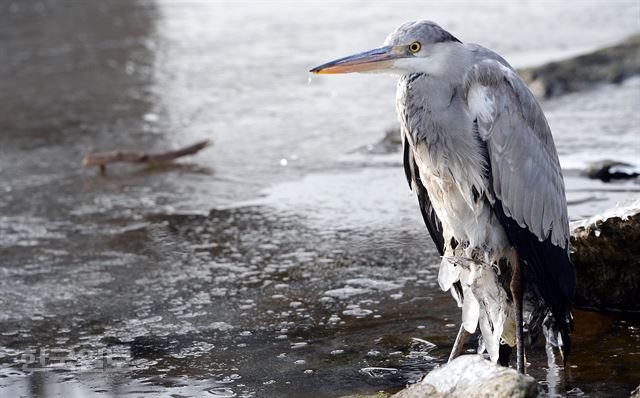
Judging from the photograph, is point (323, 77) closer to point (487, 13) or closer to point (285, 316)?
point (487, 13)

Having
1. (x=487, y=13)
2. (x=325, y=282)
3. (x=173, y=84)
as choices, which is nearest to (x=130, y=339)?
(x=325, y=282)

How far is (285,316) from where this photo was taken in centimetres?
558

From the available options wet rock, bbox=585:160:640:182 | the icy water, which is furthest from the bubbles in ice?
wet rock, bbox=585:160:640:182

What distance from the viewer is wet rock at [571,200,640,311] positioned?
510cm

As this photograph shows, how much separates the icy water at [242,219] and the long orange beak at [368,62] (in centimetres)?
135

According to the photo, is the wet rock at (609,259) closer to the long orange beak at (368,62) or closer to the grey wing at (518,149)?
the grey wing at (518,149)

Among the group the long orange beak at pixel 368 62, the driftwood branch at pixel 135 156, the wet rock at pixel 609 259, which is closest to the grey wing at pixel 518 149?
the long orange beak at pixel 368 62

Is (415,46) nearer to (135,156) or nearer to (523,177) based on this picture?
(523,177)

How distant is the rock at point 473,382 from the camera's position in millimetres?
3715

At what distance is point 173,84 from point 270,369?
732cm

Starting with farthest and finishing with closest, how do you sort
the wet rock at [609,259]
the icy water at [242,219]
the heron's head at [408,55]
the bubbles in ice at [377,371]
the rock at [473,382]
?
the wet rock at [609,259], the icy water at [242,219], the bubbles in ice at [377,371], the heron's head at [408,55], the rock at [473,382]

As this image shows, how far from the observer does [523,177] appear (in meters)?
4.55

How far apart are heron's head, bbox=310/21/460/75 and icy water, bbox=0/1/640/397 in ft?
4.43

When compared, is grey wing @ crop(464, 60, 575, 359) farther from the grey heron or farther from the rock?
the rock
